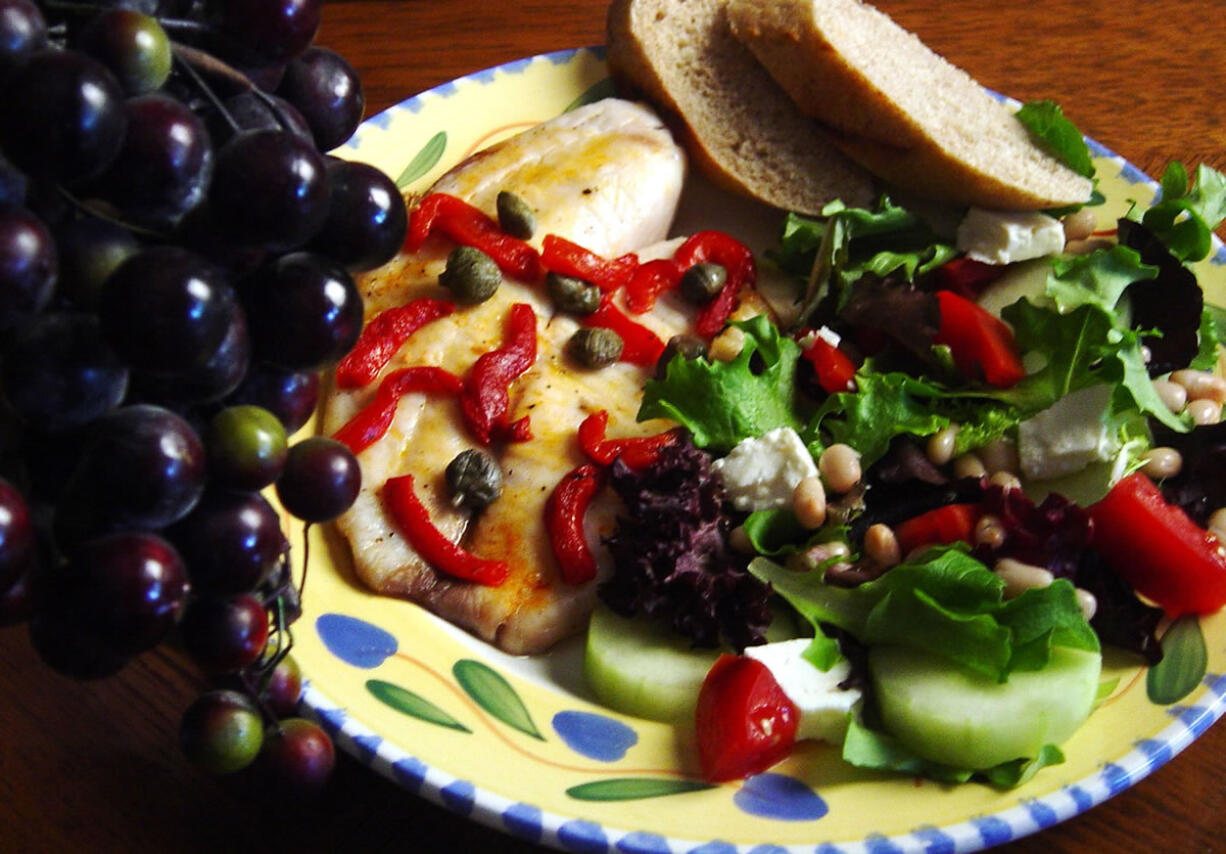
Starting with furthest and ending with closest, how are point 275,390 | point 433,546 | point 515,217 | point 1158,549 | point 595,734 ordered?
point 515,217 < point 433,546 < point 1158,549 < point 595,734 < point 275,390

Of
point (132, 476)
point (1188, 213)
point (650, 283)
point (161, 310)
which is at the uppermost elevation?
point (161, 310)

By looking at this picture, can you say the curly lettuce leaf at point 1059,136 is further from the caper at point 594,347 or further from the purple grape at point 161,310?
the purple grape at point 161,310

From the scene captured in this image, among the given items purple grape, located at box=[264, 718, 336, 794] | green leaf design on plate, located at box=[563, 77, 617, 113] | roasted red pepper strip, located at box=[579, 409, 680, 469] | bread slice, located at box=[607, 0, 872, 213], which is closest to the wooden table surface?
purple grape, located at box=[264, 718, 336, 794]

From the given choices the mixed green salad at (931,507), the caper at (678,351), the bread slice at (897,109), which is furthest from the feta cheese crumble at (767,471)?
the bread slice at (897,109)

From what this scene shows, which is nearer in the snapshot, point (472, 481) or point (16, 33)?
point (16, 33)

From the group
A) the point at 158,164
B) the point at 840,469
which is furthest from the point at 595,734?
the point at 158,164

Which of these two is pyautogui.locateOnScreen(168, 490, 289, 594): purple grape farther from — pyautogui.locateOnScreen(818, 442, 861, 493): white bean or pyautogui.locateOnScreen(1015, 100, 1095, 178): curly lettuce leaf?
pyautogui.locateOnScreen(1015, 100, 1095, 178): curly lettuce leaf

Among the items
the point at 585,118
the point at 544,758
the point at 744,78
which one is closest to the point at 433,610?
the point at 544,758

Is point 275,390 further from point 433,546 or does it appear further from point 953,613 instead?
point 953,613
